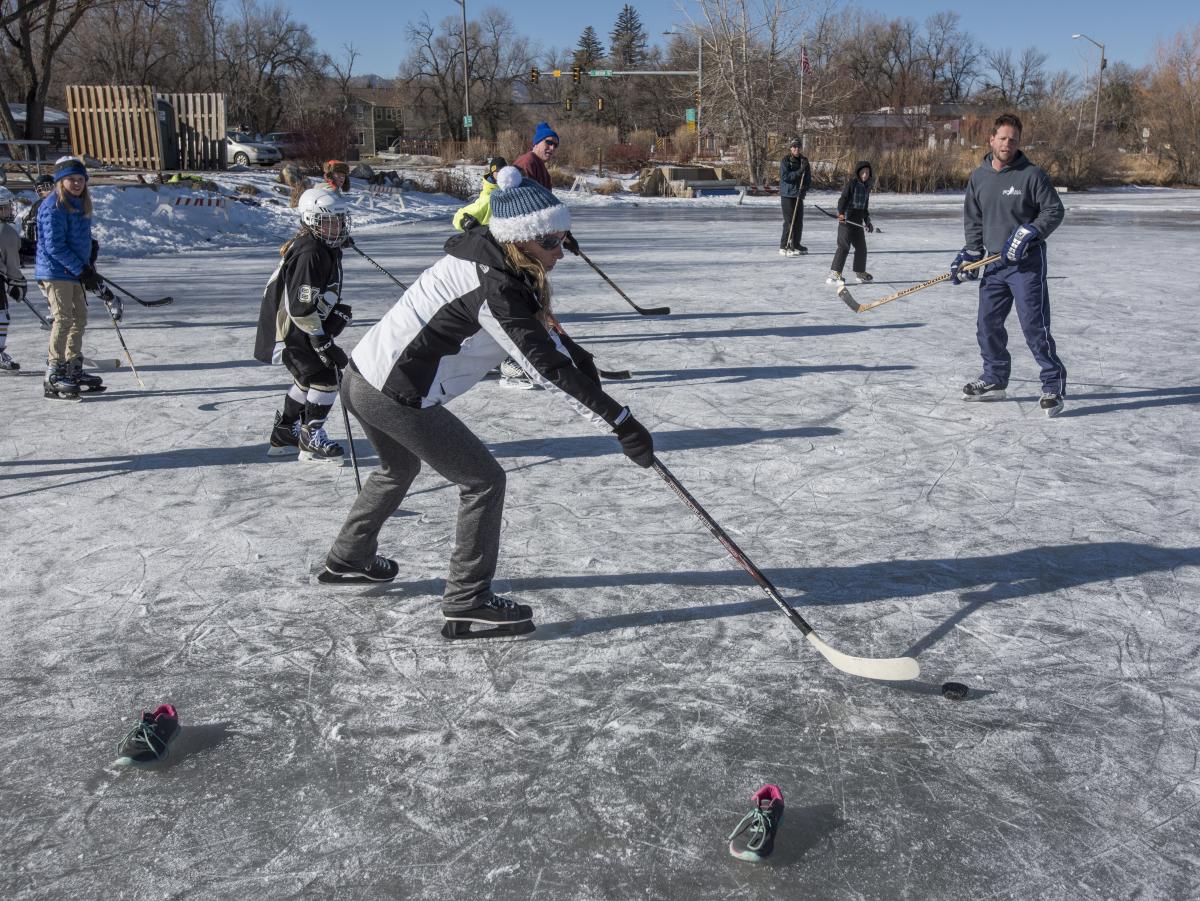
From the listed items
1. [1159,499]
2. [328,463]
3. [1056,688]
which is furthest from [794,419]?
[1056,688]

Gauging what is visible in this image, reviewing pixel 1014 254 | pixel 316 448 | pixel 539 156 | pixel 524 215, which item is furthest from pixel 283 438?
pixel 1014 254

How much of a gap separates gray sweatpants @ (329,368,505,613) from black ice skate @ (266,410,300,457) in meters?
2.00

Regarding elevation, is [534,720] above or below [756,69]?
below

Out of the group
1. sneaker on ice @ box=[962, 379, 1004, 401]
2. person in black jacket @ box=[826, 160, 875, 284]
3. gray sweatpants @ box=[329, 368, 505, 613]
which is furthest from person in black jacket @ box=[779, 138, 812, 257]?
gray sweatpants @ box=[329, 368, 505, 613]

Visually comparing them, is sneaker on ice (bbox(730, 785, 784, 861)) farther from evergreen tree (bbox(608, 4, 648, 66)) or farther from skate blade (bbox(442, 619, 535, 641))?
evergreen tree (bbox(608, 4, 648, 66))

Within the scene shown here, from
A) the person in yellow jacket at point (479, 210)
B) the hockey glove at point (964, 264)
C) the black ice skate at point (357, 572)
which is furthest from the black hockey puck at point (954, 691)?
the hockey glove at point (964, 264)

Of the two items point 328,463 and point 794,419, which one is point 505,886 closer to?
point 328,463

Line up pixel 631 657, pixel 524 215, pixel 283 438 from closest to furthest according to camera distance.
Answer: pixel 524 215
pixel 631 657
pixel 283 438

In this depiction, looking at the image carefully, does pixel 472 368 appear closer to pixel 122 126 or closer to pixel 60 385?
pixel 60 385

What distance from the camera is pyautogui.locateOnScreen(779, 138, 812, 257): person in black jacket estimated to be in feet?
46.8

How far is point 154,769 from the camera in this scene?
269cm

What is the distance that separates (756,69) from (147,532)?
109 feet

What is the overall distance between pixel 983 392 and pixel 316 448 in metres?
4.22

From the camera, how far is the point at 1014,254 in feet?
19.4
